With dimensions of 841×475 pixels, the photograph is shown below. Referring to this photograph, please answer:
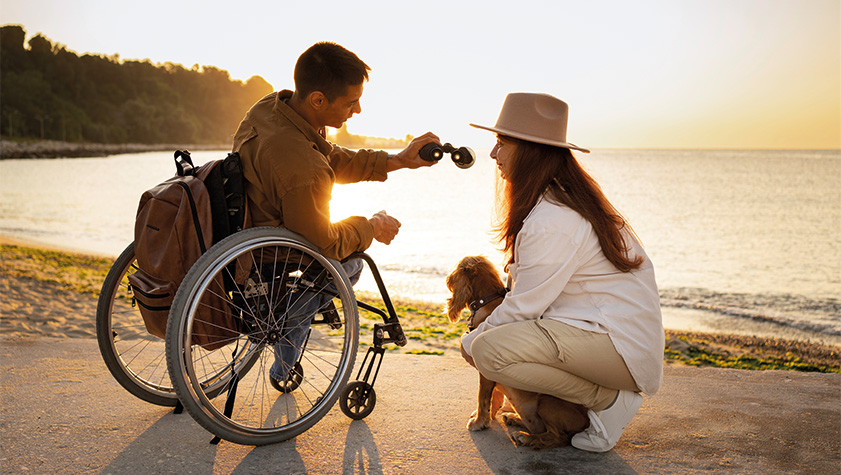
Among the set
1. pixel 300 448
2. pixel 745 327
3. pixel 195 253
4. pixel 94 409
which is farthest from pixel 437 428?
pixel 745 327

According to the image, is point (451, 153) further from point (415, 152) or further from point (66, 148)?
point (66, 148)

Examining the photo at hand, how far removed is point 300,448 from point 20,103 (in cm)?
13364

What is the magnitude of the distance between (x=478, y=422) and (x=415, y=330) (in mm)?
3760

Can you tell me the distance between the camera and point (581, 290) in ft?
9.08

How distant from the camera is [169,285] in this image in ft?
8.86

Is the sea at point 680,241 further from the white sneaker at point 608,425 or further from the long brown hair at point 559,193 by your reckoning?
the white sneaker at point 608,425

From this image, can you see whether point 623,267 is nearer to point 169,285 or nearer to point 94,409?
point 169,285

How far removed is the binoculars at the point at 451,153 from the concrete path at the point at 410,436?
1374 mm

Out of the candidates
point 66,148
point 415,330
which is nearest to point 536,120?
point 415,330

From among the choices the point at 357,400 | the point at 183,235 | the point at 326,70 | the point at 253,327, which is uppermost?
the point at 326,70

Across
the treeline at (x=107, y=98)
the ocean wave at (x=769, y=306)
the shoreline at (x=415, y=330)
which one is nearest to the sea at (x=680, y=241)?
the ocean wave at (x=769, y=306)

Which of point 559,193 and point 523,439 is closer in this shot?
point 559,193

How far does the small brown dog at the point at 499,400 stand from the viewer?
9.45 feet

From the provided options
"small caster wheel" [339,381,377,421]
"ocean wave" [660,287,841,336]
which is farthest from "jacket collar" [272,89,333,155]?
"ocean wave" [660,287,841,336]
